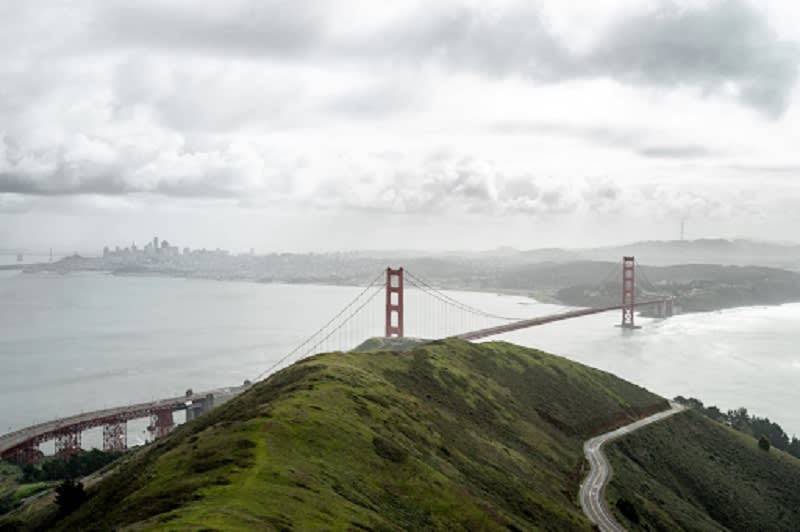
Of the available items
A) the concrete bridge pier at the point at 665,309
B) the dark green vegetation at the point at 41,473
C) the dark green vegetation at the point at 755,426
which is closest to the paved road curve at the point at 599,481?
the dark green vegetation at the point at 755,426

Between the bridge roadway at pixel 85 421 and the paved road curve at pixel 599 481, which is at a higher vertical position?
the paved road curve at pixel 599 481

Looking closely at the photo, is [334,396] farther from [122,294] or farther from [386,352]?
[122,294]

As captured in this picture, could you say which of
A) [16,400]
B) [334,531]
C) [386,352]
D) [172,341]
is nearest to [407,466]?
[334,531]

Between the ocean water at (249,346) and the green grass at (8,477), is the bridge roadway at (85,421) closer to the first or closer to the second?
the green grass at (8,477)

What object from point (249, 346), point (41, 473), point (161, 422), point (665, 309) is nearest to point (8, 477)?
point (41, 473)

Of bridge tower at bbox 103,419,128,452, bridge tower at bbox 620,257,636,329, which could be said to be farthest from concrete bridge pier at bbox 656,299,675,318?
bridge tower at bbox 103,419,128,452

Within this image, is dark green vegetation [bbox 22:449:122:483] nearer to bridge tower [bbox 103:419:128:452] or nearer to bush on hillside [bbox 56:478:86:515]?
bridge tower [bbox 103:419:128:452]
